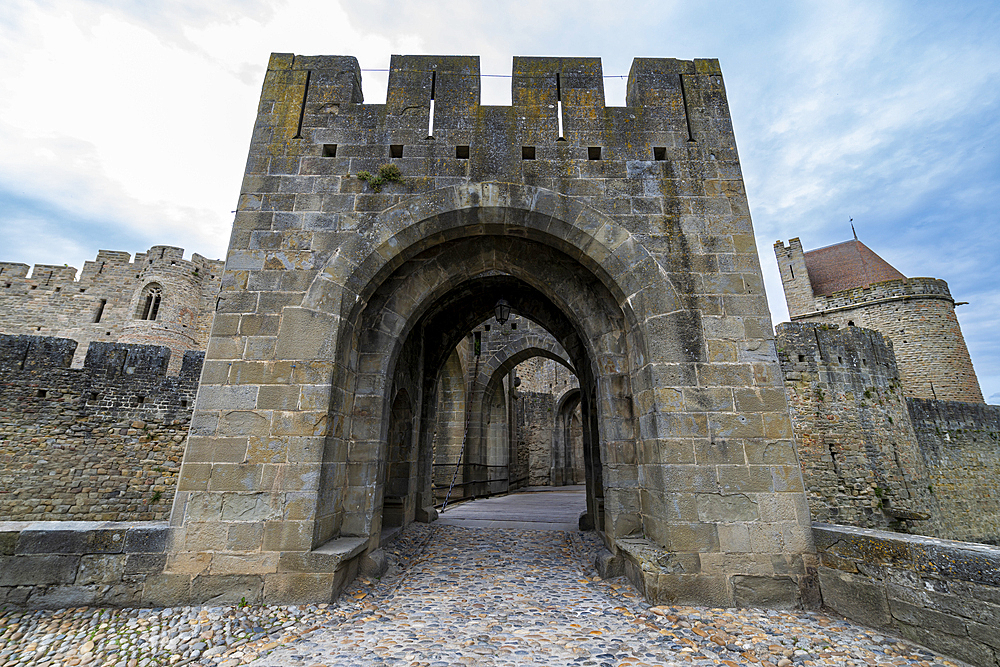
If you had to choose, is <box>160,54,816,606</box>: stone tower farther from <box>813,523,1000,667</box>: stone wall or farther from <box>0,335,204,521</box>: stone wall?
<box>0,335,204,521</box>: stone wall

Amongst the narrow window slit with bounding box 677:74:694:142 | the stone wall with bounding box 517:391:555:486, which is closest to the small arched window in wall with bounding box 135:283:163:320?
the stone wall with bounding box 517:391:555:486

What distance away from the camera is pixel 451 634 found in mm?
3113

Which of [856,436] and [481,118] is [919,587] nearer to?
[481,118]

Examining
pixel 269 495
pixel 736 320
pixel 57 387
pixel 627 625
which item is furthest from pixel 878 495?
pixel 57 387

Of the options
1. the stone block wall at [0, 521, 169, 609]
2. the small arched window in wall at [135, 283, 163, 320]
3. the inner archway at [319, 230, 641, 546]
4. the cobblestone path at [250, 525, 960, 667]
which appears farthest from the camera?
the small arched window in wall at [135, 283, 163, 320]

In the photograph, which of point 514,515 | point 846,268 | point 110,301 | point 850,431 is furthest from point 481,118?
point 846,268

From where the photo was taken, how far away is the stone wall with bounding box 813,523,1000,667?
8.40 ft

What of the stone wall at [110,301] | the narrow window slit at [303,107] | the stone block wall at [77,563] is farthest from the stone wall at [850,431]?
the stone wall at [110,301]

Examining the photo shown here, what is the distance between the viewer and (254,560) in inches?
138

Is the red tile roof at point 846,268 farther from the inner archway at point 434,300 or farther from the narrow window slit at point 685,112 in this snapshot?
the inner archway at point 434,300

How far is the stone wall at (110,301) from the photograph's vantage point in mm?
17922

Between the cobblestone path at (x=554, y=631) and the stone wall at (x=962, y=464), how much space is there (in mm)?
11482

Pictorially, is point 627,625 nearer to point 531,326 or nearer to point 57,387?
point 531,326

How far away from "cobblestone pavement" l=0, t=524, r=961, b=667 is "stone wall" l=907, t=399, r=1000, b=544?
1158 centimetres
